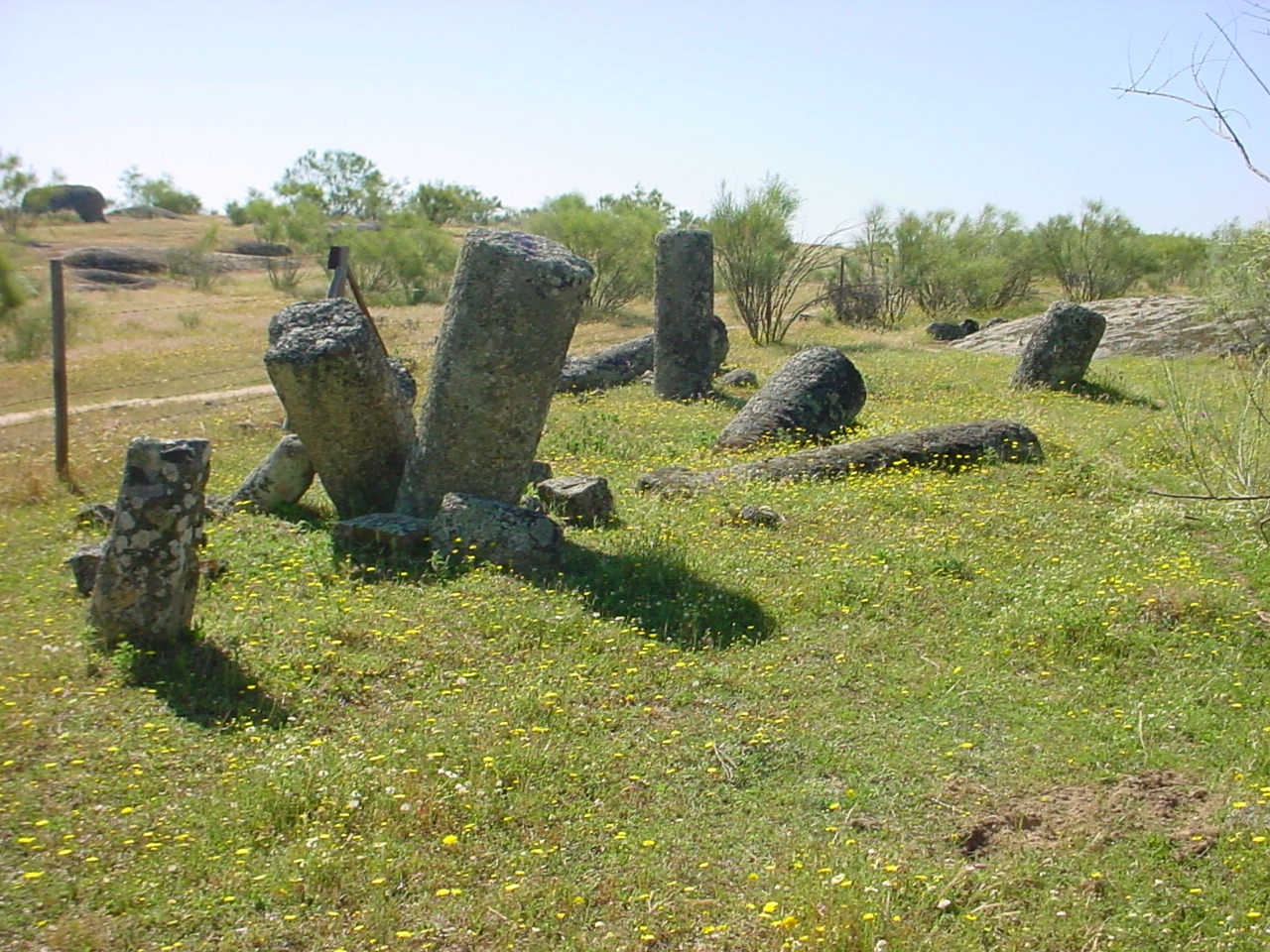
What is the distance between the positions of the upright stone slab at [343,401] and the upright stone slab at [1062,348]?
12646 mm

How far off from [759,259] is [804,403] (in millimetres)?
14295

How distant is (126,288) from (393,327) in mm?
18217

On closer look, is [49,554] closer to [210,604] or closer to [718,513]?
[210,604]

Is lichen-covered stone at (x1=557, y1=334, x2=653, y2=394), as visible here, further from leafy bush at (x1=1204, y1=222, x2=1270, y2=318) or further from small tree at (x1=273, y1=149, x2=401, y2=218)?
small tree at (x1=273, y1=149, x2=401, y2=218)

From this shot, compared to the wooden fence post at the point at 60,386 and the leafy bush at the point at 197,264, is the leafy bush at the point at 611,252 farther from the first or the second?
the wooden fence post at the point at 60,386

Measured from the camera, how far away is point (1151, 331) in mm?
25516

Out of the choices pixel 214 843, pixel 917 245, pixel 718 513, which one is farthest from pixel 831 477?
pixel 917 245

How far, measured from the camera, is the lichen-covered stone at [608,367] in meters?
20.0

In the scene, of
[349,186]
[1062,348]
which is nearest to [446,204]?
[349,186]

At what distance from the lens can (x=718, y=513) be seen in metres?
10.6

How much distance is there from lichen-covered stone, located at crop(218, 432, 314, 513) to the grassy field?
37cm

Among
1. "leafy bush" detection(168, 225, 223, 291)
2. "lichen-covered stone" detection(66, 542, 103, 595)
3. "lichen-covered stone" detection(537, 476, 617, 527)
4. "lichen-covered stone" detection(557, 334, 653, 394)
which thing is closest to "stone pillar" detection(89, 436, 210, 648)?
"lichen-covered stone" detection(66, 542, 103, 595)

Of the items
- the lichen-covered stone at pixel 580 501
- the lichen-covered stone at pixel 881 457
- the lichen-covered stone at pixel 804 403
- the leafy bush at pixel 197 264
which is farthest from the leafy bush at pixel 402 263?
the lichen-covered stone at pixel 580 501

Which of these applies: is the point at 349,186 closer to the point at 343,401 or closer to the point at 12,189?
the point at 12,189
